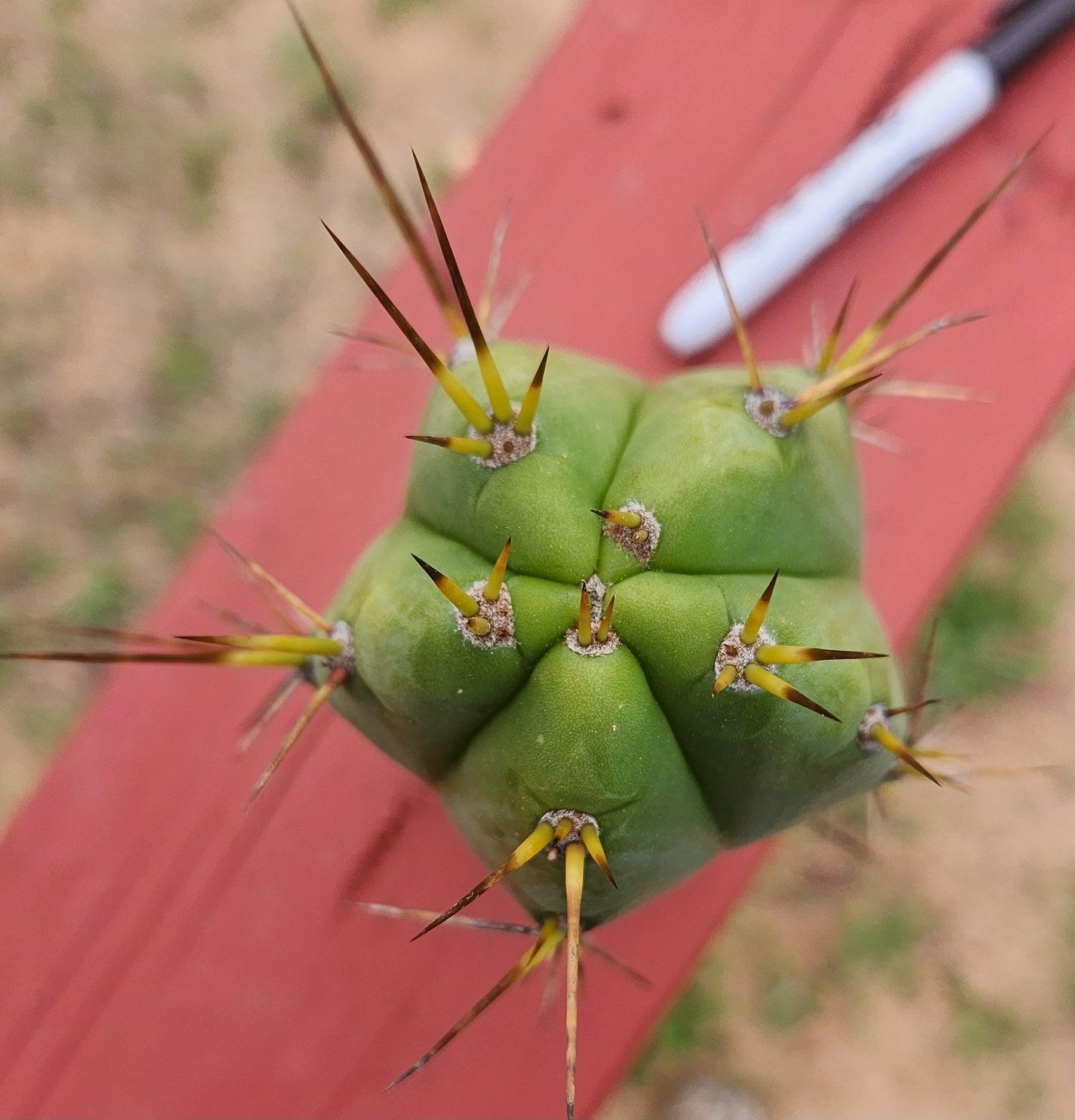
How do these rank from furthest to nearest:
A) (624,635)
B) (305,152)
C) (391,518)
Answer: (305,152) → (391,518) → (624,635)

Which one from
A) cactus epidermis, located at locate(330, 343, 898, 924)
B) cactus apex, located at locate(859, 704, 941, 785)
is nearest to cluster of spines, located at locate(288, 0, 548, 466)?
cactus epidermis, located at locate(330, 343, 898, 924)

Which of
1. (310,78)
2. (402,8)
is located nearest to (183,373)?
(310,78)

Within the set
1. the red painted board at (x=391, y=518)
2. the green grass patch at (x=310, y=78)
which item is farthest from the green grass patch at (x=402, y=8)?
the red painted board at (x=391, y=518)

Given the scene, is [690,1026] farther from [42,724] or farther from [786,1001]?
[42,724]

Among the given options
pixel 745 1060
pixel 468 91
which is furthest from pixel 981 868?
pixel 468 91

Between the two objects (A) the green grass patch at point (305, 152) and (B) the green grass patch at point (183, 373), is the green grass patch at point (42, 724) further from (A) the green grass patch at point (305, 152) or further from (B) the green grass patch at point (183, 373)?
(A) the green grass patch at point (305, 152)

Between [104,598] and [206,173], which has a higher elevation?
[206,173]
